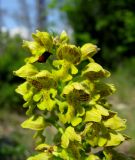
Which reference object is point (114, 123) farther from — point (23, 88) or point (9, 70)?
point (9, 70)

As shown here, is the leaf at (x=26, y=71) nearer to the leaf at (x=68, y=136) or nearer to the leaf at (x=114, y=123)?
the leaf at (x=68, y=136)

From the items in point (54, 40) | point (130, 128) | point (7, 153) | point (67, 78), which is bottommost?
point (67, 78)

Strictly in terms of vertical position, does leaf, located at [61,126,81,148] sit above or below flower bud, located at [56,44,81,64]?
below

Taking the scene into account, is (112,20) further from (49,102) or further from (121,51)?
(49,102)

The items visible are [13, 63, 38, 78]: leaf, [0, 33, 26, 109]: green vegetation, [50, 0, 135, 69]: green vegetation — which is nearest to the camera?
[13, 63, 38, 78]: leaf

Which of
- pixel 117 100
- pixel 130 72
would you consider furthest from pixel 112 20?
pixel 117 100

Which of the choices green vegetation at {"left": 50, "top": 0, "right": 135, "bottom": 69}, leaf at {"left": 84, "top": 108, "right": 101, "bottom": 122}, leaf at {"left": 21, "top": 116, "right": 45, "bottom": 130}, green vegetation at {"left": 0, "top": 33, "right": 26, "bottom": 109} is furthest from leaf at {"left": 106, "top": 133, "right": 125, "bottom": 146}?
green vegetation at {"left": 50, "top": 0, "right": 135, "bottom": 69}

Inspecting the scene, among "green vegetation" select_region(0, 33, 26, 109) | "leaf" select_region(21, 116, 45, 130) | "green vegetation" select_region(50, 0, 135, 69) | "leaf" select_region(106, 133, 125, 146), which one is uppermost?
"green vegetation" select_region(50, 0, 135, 69)

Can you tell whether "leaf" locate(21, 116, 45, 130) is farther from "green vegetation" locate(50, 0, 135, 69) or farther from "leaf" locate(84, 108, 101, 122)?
"green vegetation" locate(50, 0, 135, 69)
